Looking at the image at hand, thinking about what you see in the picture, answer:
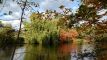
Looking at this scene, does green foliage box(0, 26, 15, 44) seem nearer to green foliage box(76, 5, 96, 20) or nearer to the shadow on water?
the shadow on water

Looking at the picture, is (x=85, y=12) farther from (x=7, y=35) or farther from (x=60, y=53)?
(x=60, y=53)

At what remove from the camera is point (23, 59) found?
985 inches

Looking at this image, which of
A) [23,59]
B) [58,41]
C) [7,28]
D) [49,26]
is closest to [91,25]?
[7,28]

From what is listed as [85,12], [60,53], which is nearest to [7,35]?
[85,12]

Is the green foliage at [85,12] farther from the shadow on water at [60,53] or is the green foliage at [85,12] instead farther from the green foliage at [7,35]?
the green foliage at [7,35]

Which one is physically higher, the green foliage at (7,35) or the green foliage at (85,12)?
the green foliage at (85,12)

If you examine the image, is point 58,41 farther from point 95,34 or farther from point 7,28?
point 7,28

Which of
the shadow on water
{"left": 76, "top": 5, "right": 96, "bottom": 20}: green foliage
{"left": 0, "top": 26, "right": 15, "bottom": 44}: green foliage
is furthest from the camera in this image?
the shadow on water

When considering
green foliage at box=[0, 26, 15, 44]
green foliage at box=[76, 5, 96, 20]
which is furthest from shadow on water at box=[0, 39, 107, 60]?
green foliage at box=[76, 5, 96, 20]

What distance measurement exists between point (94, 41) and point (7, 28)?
493 centimetres

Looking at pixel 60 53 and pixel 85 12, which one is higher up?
pixel 85 12

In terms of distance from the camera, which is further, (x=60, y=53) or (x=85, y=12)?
(x=60, y=53)

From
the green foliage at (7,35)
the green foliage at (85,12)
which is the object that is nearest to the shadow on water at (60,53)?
the green foliage at (7,35)

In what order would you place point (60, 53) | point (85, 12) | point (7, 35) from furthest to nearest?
point (60, 53), point (85, 12), point (7, 35)
